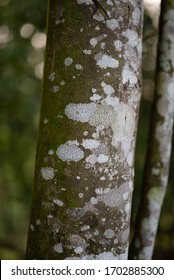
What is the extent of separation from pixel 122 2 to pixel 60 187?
57cm

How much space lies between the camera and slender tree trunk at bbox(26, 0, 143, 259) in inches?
43.9

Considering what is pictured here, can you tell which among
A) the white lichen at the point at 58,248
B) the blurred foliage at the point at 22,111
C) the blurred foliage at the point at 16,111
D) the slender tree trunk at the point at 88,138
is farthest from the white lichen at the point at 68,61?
the blurred foliage at the point at 16,111

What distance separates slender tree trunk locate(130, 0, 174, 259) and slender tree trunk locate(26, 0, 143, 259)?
0.68m

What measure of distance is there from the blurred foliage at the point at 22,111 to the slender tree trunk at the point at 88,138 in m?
1.56

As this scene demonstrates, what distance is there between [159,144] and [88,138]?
0.80m

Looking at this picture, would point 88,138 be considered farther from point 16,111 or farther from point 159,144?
point 16,111

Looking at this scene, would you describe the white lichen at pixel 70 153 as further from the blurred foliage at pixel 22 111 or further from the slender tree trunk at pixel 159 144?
the blurred foliage at pixel 22 111

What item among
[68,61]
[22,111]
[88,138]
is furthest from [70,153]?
[22,111]

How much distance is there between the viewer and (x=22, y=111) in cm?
508

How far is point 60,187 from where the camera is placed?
3.68 ft

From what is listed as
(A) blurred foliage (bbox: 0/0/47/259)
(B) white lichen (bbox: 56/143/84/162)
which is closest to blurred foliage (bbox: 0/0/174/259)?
(A) blurred foliage (bbox: 0/0/47/259)

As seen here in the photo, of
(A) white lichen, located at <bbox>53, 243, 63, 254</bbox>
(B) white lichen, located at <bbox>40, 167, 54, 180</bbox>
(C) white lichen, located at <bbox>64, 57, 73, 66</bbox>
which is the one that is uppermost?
(C) white lichen, located at <bbox>64, 57, 73, 66</bbox>

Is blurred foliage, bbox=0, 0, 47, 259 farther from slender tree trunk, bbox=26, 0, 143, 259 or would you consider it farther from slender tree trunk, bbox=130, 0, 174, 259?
slender tree trunk, bbox=26, 0, 143, 259
